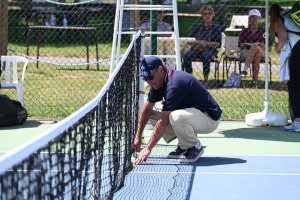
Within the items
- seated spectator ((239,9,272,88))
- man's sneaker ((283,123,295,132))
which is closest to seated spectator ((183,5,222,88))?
seated spectator ((239,9,272,88))

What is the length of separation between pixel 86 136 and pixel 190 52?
7524mm

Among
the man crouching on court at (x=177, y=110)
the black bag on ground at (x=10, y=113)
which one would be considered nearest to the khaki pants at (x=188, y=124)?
the man crouching on court at (x=177, y=110)

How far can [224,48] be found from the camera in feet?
44.0

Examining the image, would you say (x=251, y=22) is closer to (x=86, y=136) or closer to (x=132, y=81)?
(x=132, y=81)

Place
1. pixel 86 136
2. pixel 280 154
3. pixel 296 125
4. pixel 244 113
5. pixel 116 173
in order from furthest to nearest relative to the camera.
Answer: pixel 244 113 < pixel 296 125 < pixel 280 154 < pixel 116 173 < pixel 86 136

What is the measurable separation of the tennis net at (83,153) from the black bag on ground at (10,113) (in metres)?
2.20

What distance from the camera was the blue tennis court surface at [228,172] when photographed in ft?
20.0

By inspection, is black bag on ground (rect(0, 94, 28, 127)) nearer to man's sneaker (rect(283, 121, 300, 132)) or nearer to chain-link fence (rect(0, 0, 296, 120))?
chain-link fence (rect(0, 0, 296, 120))

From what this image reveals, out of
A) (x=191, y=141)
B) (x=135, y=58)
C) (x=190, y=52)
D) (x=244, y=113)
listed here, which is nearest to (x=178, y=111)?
(x=191, y=141)

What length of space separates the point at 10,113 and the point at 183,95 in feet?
10.2

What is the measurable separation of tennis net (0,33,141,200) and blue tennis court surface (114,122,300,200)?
31 cm

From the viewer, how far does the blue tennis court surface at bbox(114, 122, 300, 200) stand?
20.0 feet

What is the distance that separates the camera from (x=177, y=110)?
23.0 ft

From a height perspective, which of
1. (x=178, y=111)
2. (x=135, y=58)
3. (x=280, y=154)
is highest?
(x=135, y=58)
